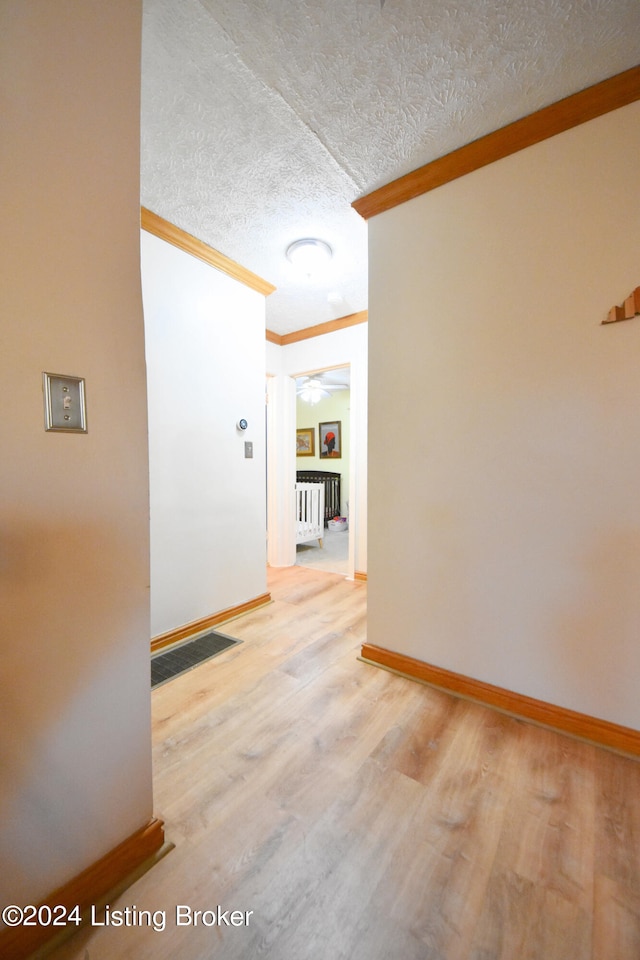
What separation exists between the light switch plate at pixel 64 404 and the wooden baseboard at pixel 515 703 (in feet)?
5.69

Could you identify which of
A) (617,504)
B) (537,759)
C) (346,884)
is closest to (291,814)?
(346,884)

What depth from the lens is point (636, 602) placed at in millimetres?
1275

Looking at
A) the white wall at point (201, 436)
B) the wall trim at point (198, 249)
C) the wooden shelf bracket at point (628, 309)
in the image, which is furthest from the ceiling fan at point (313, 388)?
the wooden shelf bracket at point (628, 309)

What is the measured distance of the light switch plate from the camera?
0.75m

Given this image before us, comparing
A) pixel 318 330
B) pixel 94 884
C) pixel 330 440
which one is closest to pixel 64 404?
pixel 94 884

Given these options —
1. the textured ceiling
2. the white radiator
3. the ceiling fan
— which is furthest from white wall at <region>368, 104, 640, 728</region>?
the ceiling fan

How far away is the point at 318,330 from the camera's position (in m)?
3.47

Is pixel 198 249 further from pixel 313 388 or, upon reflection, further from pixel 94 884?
Result: pixel 313 388

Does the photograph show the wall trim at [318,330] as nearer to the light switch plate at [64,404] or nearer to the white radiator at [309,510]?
the white radiator at [309,510]

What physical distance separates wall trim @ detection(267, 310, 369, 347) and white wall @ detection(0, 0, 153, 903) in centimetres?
250

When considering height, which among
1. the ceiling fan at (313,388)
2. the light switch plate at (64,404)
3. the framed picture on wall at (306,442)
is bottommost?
the light switch plate at (64,404)

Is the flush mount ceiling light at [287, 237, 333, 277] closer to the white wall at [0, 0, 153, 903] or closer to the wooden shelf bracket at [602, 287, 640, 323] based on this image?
the white wall at [0, 0, 153, 903]

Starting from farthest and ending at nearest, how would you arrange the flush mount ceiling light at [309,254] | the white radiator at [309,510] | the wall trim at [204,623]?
the white radiator at [309,510] < the flush mount ceiling light at [309,254] < the wall trim at [204,623]

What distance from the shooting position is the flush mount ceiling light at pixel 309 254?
2168 millimetres
